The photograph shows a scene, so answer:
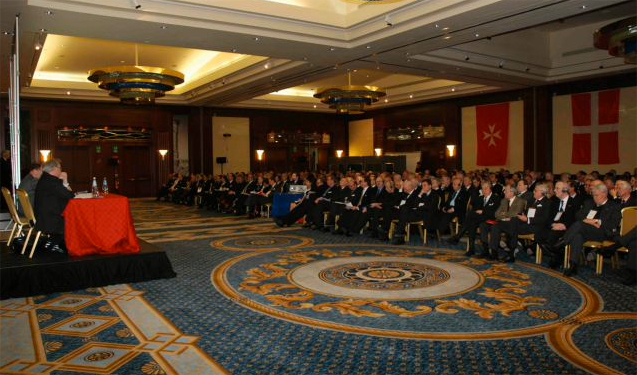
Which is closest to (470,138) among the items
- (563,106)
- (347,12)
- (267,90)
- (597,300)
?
(563,106)

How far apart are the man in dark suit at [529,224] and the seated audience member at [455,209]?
187 centimetres

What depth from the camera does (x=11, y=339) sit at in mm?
4234

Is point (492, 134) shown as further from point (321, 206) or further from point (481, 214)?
point (481, 214)

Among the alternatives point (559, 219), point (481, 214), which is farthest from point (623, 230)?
point (481, 214)

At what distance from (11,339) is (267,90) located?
13.5 metres

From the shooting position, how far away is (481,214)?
26.6ft

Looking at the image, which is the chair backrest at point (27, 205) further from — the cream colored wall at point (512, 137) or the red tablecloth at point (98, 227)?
the cream colored wall at point (512, 137)

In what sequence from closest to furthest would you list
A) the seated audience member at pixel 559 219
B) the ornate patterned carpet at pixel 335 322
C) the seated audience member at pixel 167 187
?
1. the ornate patterned carpet at pixel 335 322
2. the seated audience member at pixel 559 219
3. the seated audience member at pixel 167 187

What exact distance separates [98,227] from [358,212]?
205 inches

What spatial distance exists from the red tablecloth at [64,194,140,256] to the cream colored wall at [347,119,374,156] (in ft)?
57.0

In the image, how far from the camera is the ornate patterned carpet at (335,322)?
3.69 metres

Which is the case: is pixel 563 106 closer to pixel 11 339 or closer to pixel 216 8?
pixel 216 8

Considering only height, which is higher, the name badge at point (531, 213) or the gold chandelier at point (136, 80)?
the gold chandelier at point (136, 80)

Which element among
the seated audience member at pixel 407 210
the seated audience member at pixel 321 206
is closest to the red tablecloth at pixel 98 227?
the seated audience member at pixel 407 210
